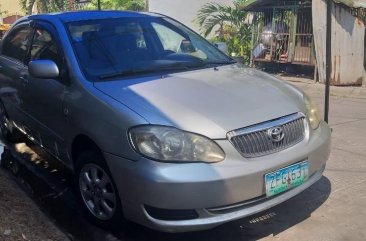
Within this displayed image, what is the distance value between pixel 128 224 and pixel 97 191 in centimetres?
36

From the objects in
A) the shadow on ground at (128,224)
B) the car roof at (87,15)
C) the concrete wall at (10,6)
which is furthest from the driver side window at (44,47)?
the concrete wall at (10,6)

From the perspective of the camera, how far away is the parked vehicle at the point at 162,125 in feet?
9.27

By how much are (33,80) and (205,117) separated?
212 centimetres

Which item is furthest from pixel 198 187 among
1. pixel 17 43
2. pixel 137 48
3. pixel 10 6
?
pixel 10 6

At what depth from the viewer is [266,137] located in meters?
3.00

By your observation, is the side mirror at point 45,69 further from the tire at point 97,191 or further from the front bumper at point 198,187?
the front bumper at point 198,187

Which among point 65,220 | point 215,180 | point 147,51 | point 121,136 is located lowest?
point 65,220

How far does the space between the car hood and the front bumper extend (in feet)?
0.71

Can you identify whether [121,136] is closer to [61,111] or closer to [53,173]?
[61,111]

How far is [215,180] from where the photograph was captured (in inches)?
108

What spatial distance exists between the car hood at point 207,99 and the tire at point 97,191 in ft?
1.72

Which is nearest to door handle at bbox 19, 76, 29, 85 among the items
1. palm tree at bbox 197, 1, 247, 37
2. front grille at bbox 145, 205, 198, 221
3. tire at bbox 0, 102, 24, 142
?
tire at bbox 0, 102, 24, 142

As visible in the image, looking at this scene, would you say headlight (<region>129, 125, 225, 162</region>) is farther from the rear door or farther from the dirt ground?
the rear door

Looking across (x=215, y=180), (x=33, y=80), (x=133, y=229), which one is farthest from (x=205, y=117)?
(x=33, y=80)
